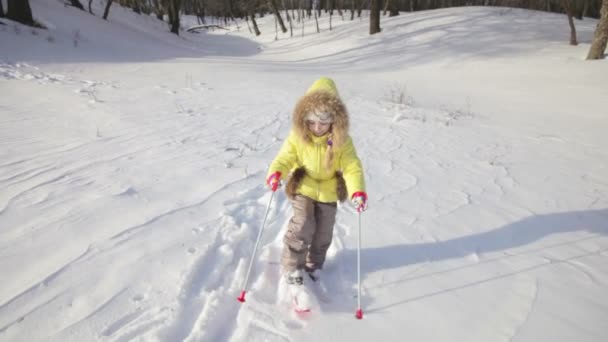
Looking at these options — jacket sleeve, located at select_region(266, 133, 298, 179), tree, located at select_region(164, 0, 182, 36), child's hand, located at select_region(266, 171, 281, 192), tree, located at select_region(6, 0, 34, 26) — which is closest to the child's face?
jacket sleeve, located at select_region(266, 133, 298, 179)

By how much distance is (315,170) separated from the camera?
2096 mm

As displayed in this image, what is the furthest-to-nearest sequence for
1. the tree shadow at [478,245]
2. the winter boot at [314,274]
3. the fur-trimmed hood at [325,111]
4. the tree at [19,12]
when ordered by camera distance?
the tree at [19,12], the tree shadow at [478,245], the winter boot at [314,274], the fur-trimmed hood at [325,111]

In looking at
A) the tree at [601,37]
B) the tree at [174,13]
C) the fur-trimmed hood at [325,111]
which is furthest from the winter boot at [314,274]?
the tree at [174,13]

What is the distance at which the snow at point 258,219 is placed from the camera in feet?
6.10

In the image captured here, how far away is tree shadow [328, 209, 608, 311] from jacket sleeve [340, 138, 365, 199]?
0.71 metres

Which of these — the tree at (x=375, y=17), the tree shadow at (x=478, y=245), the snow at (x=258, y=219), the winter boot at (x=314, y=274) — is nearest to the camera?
the snow at (x=258, y=219)

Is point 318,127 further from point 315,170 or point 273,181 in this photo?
point 273,181

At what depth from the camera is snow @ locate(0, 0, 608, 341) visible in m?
1.86

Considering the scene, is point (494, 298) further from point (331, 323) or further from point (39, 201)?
point (39, 201)

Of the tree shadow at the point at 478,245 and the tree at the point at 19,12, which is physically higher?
the tree at the point at 19,12

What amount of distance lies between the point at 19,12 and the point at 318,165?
40.8 ft

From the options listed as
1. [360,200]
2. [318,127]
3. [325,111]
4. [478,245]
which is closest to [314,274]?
[360,200]

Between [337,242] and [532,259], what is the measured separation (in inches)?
60.2

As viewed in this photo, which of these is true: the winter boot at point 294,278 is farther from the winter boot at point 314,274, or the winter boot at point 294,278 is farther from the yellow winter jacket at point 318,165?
the yellow winter jacket at point 318,165
